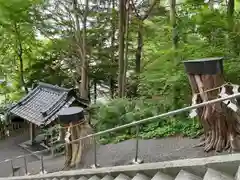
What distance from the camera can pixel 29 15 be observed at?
13453mm

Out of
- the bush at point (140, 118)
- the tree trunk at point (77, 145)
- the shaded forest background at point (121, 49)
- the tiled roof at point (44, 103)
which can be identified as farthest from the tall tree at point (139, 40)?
the tree trunk at point (77, 145)

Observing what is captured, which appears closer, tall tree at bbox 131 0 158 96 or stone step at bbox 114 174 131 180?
stone step at bbox 114 174 131 180

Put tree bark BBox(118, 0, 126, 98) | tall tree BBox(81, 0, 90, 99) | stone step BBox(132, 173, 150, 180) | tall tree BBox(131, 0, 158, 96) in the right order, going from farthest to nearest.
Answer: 1. tall tree BBox(81, 0, 90, 99)
2. tall tree BBox(131, 0, 158, 96)
3. tree bark BBox(118, 0, 126, 98)
4. stone step BBox(132, 173, 150, 180)

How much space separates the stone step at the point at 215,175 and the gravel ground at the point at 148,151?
2475 millimetres

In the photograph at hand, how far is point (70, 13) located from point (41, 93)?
3.97 metres

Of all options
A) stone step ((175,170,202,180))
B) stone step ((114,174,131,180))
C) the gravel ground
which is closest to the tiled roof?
the gravel ground

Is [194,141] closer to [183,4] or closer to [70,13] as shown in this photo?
[183,4]

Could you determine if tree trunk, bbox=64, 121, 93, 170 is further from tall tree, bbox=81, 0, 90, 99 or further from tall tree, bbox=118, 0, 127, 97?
tall tree, bbox=81, 0, 90, 99

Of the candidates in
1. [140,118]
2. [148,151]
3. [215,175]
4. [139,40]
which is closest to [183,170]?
[215,175]

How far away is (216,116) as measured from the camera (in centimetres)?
496

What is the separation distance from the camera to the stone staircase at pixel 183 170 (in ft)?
9.02

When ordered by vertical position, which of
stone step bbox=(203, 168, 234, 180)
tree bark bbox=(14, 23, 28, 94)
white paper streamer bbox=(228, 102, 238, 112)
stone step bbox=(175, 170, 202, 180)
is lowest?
stone step bbox=(175, 170, 202, 180)

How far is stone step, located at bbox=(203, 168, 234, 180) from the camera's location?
269cm

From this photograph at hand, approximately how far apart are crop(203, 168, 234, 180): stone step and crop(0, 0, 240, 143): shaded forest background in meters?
4.04
